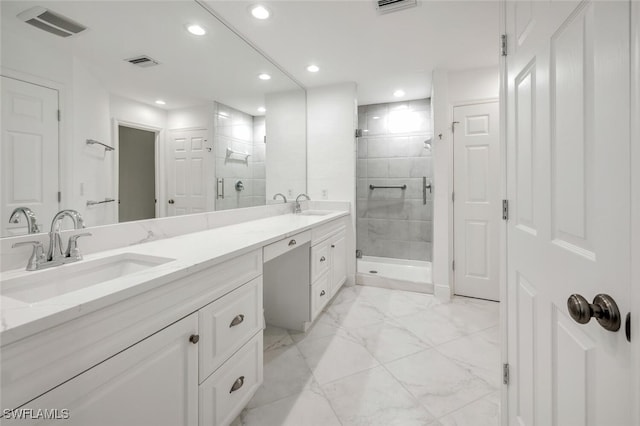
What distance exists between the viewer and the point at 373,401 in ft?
4.71

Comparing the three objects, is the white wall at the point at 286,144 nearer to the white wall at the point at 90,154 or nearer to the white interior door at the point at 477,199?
the white wall at the point at 90,154

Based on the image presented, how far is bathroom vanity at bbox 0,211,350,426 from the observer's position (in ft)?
1.91

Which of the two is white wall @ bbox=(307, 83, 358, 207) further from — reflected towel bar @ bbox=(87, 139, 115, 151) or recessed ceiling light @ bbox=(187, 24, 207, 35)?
reflected towel bar @ bbox=(87, 139, 115, 151)

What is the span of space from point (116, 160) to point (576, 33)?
1.74 meters

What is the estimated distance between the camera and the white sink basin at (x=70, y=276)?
852 mm

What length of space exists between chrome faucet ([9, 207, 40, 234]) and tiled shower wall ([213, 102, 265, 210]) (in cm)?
104

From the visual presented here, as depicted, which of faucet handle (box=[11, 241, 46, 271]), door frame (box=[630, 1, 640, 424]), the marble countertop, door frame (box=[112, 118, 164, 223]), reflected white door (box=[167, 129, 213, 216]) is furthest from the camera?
reflected white door (box=[167, 129, 213, 216])

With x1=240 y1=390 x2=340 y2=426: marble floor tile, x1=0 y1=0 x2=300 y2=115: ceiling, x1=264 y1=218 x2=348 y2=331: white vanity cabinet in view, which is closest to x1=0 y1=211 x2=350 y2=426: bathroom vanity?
x1=240 y1=390 x2=340 y2=426: marble floor tile

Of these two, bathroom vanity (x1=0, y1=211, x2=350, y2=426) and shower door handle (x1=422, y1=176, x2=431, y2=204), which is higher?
shower door handle (x1=422, y1=176, x2=431, y2=204)

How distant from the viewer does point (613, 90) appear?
51cm

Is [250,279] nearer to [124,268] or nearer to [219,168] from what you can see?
[124,268]

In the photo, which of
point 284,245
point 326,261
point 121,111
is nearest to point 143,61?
point 121,111

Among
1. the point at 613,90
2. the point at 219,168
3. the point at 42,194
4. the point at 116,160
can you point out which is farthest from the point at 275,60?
the point at 613,90

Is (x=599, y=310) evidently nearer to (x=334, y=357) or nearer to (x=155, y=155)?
(x=334, y=357)
